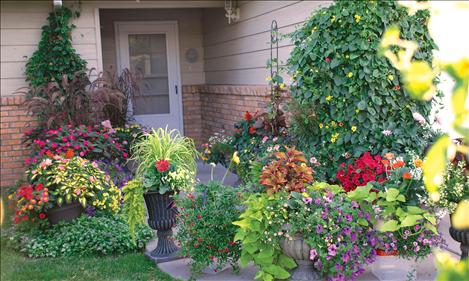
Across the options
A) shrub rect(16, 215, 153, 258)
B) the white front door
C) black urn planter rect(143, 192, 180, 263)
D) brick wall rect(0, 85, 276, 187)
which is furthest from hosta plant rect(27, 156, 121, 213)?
the white front door

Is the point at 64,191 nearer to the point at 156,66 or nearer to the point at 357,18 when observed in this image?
the point at 357,18

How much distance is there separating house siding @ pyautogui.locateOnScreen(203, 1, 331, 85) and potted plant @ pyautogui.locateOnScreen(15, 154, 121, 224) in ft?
9.66

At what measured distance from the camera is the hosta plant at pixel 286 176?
12.0ft

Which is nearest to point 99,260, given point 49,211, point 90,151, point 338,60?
point 49,211

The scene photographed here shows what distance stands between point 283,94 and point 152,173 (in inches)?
96.1

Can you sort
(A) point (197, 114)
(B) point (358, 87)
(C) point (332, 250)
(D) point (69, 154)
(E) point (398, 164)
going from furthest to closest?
(A) point (197, 114) < (D) point (69, 154) < (B) point (358, 87) < (E) point (398, 164) < (C) point (332, 250)

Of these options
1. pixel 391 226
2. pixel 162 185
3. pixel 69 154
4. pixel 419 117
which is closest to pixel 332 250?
pixel 391 226

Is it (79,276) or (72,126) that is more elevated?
(72,126)

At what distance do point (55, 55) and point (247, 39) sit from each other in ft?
9.37

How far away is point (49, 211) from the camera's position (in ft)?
16.1

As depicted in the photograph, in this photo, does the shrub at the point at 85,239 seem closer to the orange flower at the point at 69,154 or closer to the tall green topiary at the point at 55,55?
the orange flower at the point at 69,154

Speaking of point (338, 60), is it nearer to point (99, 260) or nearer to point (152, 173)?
point (152, 173)

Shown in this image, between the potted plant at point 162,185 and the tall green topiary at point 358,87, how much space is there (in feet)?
4.16

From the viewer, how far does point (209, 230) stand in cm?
375
